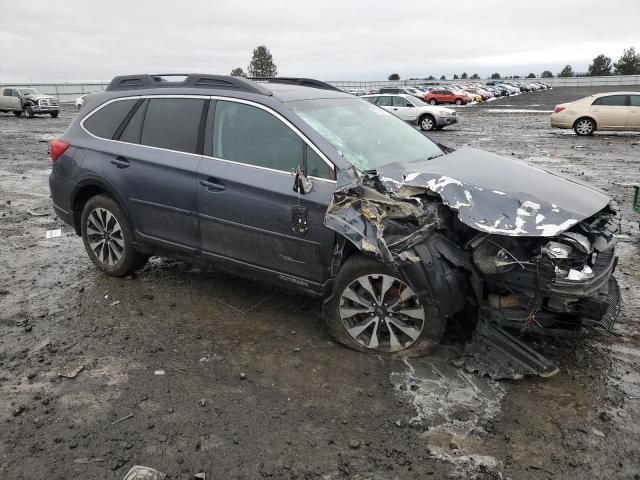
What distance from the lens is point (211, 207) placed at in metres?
4.21

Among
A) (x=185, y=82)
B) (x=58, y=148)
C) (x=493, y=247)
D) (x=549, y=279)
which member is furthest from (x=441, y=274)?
(x=58, y=148)

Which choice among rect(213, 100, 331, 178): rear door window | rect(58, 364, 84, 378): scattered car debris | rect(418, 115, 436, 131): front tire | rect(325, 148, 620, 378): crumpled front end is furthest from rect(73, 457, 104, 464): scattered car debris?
rect(418, 115, 436, 131): front tire

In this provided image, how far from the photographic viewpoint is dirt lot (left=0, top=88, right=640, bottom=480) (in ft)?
9.12

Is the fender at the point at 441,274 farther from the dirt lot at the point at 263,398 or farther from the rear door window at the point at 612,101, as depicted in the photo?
the rear door window at the point at 612,101

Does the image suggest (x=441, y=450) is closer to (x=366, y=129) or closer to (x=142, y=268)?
(x=366, y=129)

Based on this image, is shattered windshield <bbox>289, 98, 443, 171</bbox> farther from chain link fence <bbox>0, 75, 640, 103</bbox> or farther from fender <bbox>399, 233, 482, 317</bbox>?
chain link fence <bbox>0, 75, 640, 103</bbox>

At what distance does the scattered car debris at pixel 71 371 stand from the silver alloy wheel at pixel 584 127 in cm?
2002

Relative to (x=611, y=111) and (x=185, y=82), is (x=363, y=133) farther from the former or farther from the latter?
(x=611, y=111)

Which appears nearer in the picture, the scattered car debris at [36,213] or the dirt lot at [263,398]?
the dirt lot at [263,398]

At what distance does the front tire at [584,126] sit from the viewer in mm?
19375

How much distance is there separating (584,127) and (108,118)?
1883 cm

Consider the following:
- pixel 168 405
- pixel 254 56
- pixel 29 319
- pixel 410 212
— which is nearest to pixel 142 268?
pixel 29 319

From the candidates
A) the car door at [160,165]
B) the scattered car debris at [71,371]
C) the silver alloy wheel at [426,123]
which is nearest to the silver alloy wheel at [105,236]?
the car door at [160,165]

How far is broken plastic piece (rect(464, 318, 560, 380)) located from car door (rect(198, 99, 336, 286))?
3.72 ft
